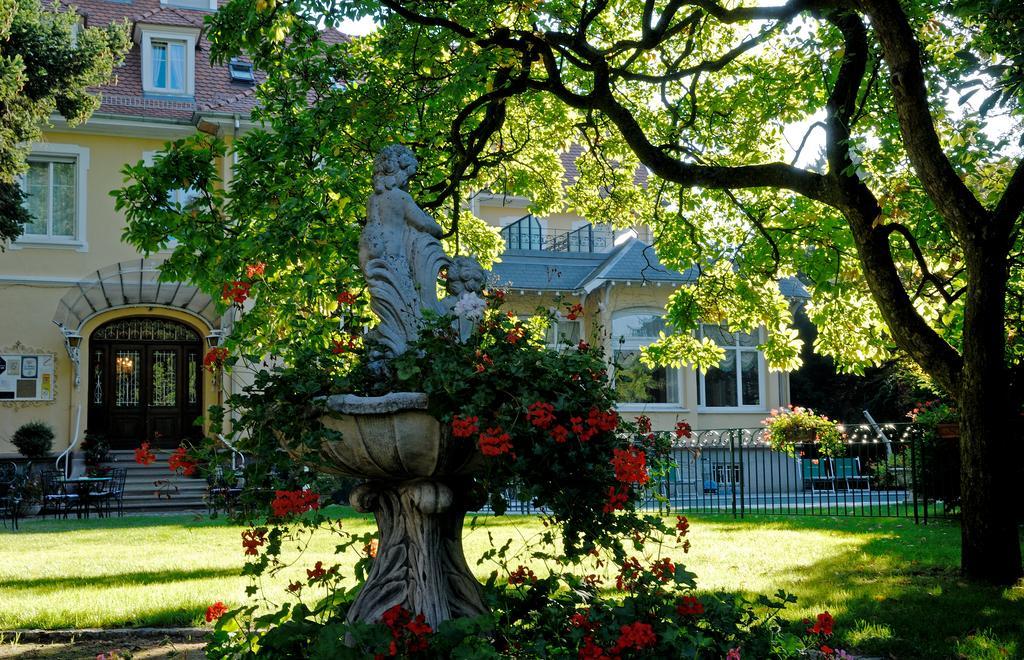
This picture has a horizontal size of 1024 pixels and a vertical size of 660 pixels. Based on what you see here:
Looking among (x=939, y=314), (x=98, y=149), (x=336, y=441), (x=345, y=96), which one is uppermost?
(x=98, y=149)

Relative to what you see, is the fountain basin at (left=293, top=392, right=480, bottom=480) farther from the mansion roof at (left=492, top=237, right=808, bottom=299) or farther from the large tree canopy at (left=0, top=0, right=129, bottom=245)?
the mansion roof at (left=492, top=237, right=808, bottom=299)

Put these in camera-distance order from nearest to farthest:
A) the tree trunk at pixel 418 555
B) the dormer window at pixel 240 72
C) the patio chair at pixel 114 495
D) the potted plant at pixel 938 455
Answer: the tree trunk at pixel 418 555 < the potted plant at pixel 938 455 < the patio chair at pixel 114 495 < the dormer window at pixel 240 72

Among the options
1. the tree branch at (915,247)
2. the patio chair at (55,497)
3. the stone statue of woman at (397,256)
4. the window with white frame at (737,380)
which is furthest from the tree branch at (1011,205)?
the window with white frame at (737,380)

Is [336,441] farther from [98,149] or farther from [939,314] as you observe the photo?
[98,149]

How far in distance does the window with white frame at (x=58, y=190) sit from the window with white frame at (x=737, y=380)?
52.4 feet

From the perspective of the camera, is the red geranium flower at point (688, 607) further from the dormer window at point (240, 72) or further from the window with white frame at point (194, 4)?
the window with white frame at point (194, 4)

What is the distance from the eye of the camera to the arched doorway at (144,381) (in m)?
22.2

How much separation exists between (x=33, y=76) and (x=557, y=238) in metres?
14.7

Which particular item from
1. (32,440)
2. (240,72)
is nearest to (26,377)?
(32,440)

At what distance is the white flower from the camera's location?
5.04m

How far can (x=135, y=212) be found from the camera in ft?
31.5

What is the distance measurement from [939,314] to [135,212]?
980cm

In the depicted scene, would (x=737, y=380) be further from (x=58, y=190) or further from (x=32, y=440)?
(x=58, y=190)

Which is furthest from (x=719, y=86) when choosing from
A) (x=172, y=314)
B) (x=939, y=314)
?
(x=172, y=314)
